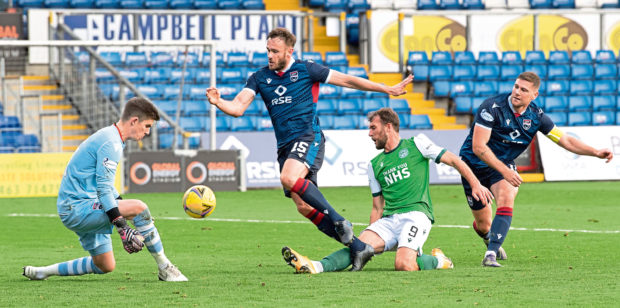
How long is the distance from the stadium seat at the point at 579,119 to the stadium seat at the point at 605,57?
215cm

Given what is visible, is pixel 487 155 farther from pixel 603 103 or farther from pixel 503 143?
pixel 603 103

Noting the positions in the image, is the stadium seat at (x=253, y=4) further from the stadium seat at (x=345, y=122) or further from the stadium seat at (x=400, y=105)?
the stadium seat at (x=345, y=122)

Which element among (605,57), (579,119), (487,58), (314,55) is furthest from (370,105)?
(605,57)

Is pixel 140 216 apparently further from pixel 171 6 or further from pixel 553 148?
pixel 171 6

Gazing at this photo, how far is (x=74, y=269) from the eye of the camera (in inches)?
324

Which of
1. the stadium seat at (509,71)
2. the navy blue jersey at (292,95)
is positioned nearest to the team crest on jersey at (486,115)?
the navy blue jersey at (292,95)

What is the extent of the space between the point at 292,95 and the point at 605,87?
21.6 meters

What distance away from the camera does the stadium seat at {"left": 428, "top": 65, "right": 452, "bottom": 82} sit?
28406mm

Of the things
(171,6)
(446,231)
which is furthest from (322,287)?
(171,6)

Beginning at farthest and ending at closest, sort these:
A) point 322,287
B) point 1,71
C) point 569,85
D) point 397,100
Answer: point 569,85
point 397,100
point 1,71
point 322,287

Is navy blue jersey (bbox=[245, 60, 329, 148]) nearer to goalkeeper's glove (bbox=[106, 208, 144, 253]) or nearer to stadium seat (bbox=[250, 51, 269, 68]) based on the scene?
goalkeeper's glove (bbox=[106, 208, 144, 253])

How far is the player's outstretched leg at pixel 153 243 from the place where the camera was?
7844mm

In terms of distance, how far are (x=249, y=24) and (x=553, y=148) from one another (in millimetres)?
8675

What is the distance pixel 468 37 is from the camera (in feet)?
97.5
